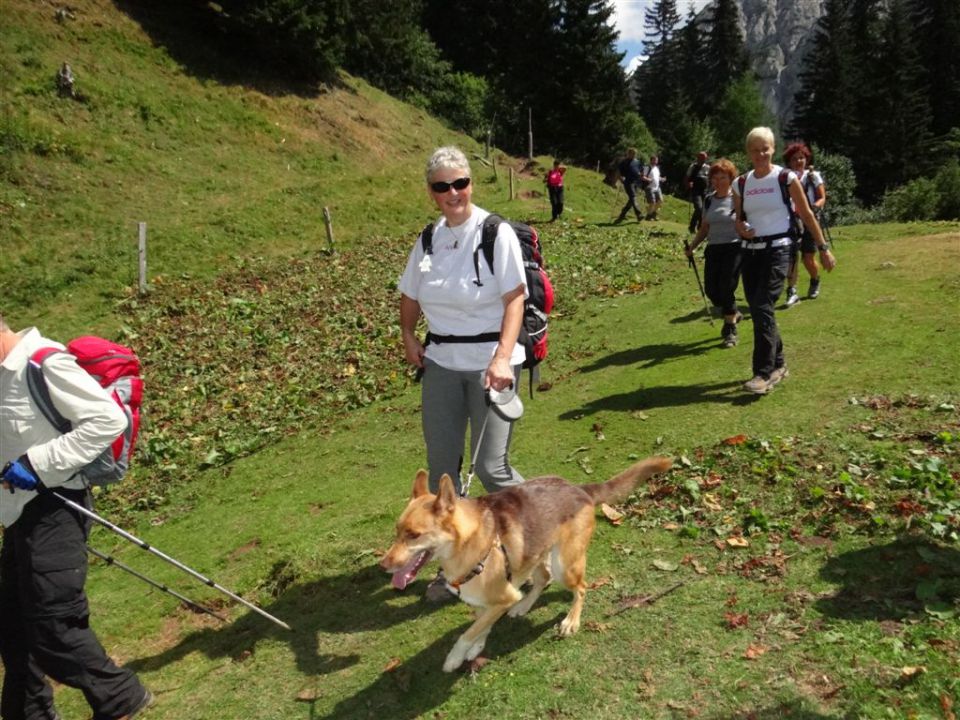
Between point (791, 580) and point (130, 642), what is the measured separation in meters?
5.40

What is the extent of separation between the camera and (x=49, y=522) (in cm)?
409

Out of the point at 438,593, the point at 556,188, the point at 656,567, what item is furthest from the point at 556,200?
the point at 438,593

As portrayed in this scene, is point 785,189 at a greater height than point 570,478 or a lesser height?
greater

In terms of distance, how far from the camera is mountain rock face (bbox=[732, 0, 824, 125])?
447 feet

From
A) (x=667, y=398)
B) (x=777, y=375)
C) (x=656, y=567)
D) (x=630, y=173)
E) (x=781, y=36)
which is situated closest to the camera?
(x=656, y=567)

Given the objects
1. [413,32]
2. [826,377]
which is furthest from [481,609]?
[413,32]

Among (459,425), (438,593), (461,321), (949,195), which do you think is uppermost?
(949,195)

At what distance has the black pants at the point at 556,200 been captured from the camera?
2415 centimetres

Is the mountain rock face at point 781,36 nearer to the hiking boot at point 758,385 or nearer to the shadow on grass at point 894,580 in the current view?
the hiking boot at point 758,385

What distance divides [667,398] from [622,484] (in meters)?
4.11

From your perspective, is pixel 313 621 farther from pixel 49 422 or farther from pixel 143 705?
pixel 49 422

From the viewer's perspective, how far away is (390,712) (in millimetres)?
4258

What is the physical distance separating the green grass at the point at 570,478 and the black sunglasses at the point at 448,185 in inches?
122

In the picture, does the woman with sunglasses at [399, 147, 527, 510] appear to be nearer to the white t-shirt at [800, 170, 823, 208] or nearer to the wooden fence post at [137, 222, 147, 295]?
the white t-shirt at [800, 170, 823, 208]
